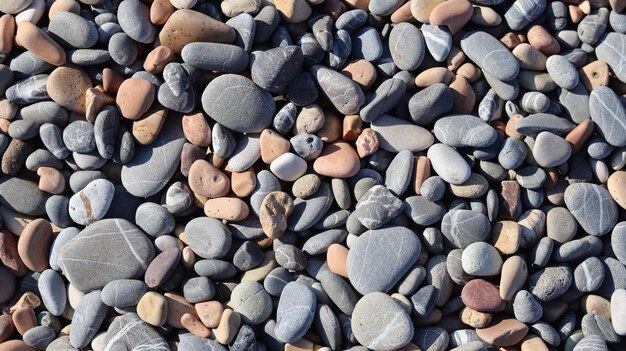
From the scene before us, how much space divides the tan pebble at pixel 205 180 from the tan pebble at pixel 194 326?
1.41ft

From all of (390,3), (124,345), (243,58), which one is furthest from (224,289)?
(390,3)

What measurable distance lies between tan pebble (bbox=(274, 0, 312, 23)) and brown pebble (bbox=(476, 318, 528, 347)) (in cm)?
130

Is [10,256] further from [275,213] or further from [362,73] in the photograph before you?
[362,73]

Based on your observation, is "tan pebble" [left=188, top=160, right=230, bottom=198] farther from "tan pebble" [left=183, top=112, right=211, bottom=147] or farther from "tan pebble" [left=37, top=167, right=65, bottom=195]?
"tan pebble" [left=37, top=167, right=65, bottom=195]

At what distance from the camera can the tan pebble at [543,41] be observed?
7.33 feet

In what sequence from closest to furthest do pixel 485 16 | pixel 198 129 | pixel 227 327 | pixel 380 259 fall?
pixel 227 327
pixel 380 259
pixel 198 129
pixel 485 16

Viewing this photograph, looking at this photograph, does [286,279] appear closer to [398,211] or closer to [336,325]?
[336,325]

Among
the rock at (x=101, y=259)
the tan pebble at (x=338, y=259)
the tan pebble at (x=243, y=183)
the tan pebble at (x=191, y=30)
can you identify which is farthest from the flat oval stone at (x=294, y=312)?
the tan pebble at (x=191, y=30)

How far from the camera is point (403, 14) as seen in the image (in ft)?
7.44

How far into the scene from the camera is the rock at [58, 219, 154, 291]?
2061 mm

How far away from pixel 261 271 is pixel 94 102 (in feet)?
2.75

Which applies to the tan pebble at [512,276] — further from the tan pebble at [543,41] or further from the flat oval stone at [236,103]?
the flat oval stone at [236,103]

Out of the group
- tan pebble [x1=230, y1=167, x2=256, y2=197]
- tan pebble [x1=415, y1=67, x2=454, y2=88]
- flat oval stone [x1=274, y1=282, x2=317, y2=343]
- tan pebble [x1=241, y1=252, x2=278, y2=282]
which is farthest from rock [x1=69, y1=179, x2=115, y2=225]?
tan pebble [x1=415, y1=67, x2=454, y2=88]

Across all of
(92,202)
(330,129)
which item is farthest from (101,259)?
(330,129)
